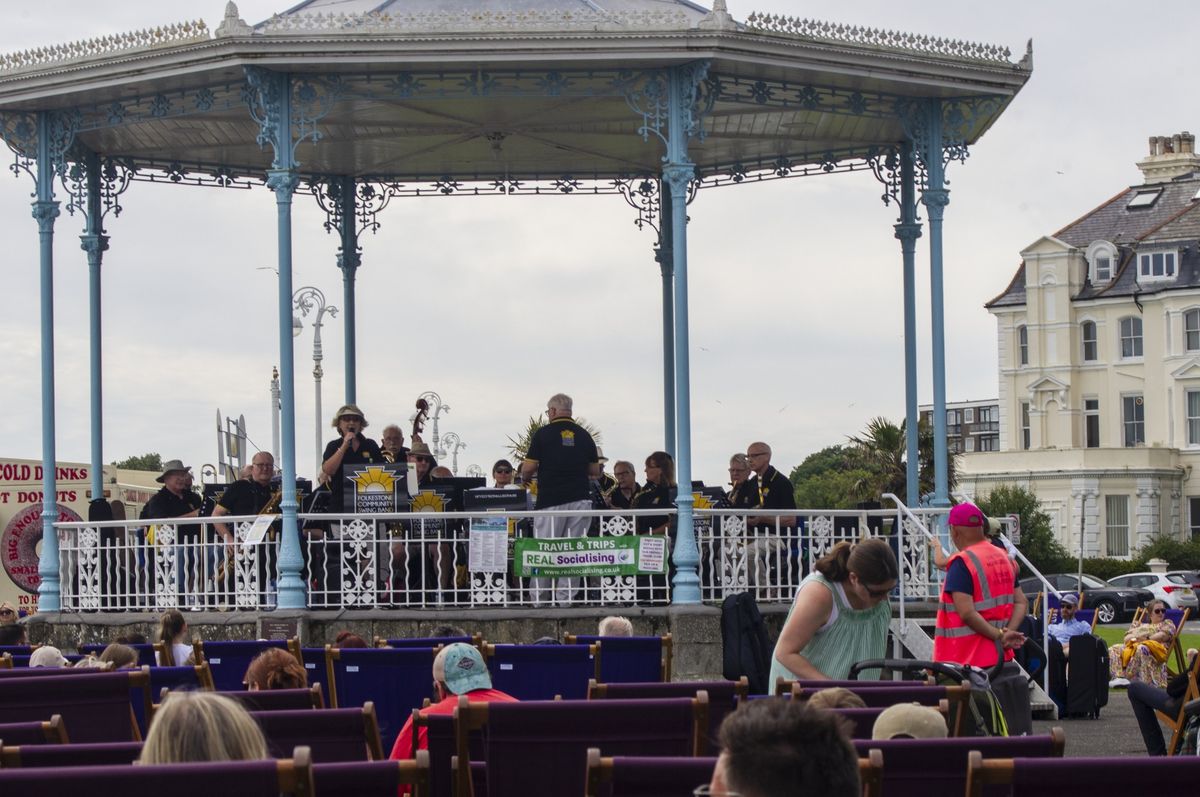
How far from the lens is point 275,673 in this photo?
7.38m

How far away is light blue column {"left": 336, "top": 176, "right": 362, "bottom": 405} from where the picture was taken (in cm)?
2041

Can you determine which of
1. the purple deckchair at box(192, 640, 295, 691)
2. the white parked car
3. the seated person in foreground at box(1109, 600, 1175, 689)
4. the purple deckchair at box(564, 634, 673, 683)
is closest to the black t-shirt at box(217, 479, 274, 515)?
the purple deckchair at box(192, 640, 295, 691)

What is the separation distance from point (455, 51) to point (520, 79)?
3.39ft

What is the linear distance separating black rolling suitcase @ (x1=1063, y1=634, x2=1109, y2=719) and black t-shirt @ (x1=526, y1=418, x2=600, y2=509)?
4.98 metres

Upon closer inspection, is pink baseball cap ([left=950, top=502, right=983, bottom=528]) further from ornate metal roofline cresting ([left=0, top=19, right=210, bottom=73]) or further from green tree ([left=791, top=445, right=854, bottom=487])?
green tree ([left=791, top=445, right=854, bottom=487])

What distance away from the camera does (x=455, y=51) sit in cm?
1484

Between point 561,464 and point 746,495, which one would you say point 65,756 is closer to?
point 561,464

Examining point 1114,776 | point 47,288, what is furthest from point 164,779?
point 47,288

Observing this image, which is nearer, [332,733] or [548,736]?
[548,736]

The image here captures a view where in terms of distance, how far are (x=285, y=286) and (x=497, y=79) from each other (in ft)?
8.69

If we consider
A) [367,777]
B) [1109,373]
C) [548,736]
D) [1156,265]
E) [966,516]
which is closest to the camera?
[367,777]

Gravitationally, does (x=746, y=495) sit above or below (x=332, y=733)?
above

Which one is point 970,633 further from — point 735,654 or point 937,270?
point 937,270

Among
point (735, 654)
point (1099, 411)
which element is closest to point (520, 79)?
point (735, 654)
